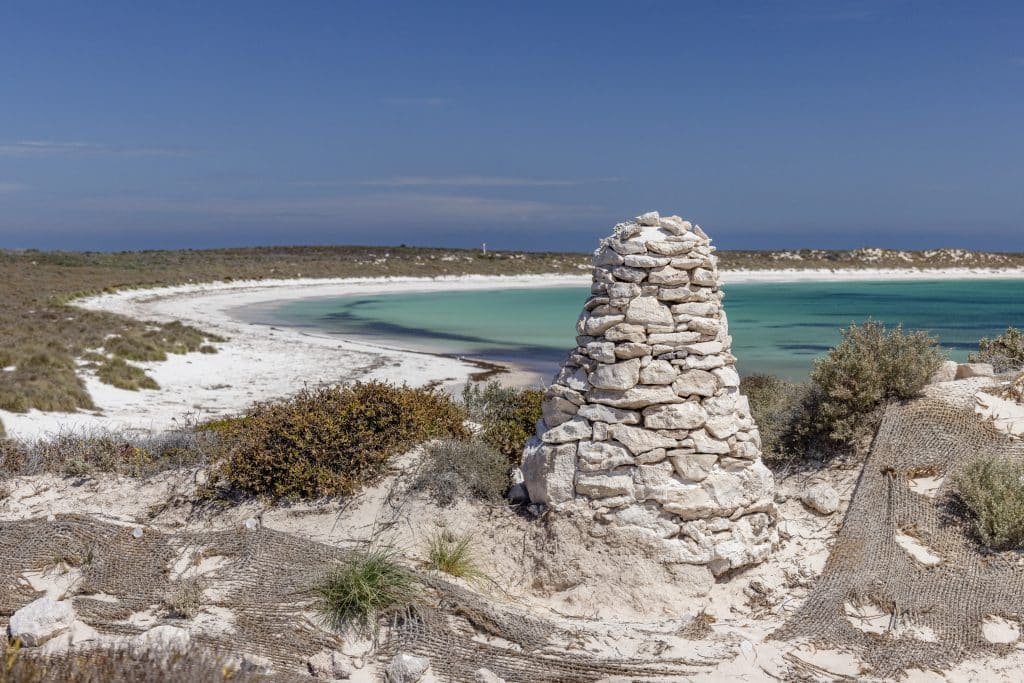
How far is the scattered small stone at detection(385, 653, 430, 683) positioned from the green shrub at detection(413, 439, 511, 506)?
5.78 feet

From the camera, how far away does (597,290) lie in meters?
5.92

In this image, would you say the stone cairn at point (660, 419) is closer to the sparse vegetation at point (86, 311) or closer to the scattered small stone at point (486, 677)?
the scattered small stone at point (486, 677)

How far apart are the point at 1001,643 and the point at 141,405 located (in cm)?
1351

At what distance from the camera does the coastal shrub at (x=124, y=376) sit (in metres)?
15.7

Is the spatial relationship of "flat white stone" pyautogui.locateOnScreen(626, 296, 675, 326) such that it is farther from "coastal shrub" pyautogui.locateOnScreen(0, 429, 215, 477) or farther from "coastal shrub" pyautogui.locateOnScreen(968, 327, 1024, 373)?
"coastal shrub" pyautogui.locateOnScreen(968, 327, 1024, 373)

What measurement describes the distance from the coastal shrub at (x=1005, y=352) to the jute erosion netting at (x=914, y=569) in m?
3.73

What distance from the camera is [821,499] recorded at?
666 cm

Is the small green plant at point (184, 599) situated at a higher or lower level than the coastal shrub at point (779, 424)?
lower

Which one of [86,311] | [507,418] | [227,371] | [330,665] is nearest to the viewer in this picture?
[330,665]

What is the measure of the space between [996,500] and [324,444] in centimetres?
534

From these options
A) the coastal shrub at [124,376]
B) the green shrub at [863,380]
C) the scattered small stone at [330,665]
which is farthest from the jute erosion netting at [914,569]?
the coastal shrub at [124,376]

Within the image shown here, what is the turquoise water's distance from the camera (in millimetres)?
25500

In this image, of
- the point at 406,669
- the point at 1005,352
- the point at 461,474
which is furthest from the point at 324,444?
the point at 1005,352

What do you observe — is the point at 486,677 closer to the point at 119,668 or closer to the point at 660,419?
the point at 119,668
